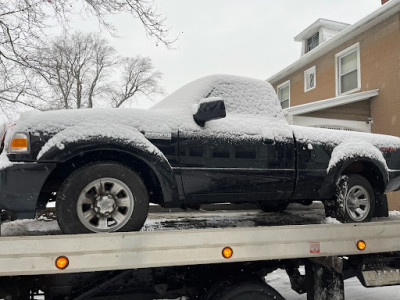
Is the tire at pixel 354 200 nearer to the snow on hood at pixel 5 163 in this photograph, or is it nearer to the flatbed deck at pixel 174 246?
the flatbed deck at pixel 174 246

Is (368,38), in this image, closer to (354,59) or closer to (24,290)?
(354,59)

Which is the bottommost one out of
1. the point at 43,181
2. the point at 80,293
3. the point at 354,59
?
the point at 80,293

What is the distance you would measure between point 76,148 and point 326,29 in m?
15.6

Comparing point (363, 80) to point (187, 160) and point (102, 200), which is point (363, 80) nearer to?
point (187, 160)

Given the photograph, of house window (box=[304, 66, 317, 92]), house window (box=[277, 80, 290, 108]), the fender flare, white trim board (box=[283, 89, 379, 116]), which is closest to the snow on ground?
the fender flare

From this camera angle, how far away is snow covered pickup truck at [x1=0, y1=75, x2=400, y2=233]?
2.83 m

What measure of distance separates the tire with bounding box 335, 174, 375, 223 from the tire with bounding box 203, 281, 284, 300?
1.44m

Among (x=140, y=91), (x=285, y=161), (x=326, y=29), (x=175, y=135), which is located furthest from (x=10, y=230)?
(x=140, y=91)

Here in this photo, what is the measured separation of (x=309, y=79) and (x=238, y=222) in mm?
12994

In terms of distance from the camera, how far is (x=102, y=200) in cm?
288

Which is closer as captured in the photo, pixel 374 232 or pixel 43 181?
pixel 43 181

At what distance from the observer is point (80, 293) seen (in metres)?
2.82

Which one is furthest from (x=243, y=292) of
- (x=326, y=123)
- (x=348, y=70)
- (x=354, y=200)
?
(x=348, y=70)

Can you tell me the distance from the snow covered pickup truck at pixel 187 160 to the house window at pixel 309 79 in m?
11.4
